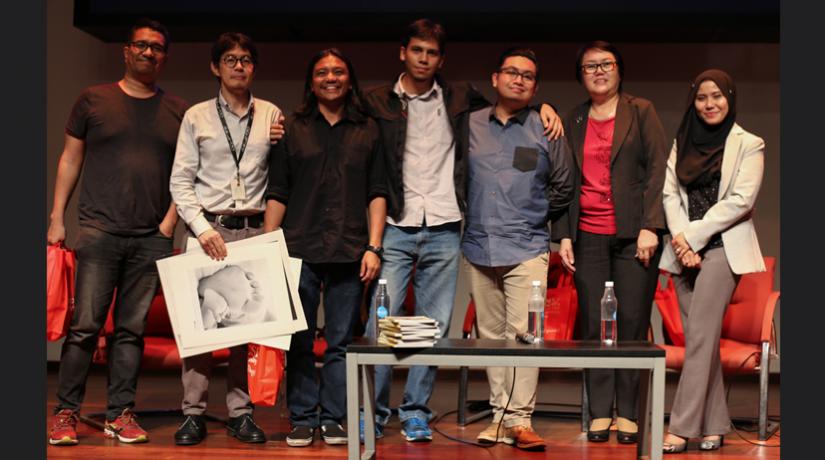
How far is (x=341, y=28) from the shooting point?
6.78 metres

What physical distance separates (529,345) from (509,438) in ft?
2.78

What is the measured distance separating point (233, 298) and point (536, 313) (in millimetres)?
1396

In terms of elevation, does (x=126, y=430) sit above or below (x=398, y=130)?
below

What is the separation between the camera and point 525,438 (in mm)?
4562

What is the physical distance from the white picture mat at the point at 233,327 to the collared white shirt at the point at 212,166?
20 cm

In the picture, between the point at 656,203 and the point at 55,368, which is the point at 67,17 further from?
the point at 656,203

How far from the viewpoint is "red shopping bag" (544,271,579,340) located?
5.36 m

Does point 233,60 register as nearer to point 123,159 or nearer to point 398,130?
point 123,159

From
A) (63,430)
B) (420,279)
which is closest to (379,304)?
(420,279)

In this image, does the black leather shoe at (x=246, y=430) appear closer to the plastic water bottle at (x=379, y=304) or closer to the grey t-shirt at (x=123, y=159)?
the plastic water bottle at (x=379, y=304)

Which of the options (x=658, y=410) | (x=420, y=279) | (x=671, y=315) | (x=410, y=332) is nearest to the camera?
(x=658, y=410)

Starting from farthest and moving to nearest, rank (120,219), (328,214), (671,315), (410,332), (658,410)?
A: (671,315), (120,219), (328,214), (410,332), (658,410)

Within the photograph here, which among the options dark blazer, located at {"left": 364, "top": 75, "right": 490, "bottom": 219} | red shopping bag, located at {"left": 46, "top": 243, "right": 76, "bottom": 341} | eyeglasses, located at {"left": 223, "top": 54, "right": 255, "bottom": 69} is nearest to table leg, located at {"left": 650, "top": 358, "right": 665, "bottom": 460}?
dark blazer, located at {"left": 364, "top": 75, "right": 490, "bottom": 219}

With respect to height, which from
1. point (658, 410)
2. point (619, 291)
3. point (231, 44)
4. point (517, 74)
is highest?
point (231, 44)
